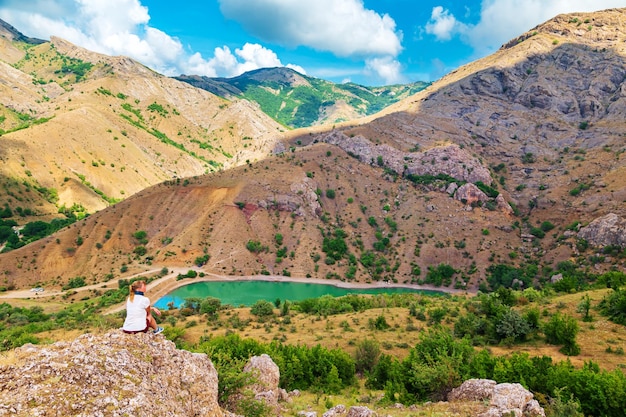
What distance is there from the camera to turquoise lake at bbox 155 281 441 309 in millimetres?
71312

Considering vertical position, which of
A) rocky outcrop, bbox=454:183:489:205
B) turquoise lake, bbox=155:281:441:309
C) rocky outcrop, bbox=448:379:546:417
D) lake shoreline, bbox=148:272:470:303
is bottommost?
turquoise lake, bbox=155:281:441:309

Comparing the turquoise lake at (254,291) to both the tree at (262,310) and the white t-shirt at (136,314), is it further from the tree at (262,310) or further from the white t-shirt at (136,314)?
the white t-shirt at (136,314)

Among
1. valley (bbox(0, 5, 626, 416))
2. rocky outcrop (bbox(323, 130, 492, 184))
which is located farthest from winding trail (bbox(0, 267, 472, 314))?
rocky outcrop (bbox(323, 130, 492, 184))

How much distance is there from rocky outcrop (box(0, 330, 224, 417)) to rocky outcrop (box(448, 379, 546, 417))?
11540mm

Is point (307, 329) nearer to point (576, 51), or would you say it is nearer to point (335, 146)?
point (335, 146)

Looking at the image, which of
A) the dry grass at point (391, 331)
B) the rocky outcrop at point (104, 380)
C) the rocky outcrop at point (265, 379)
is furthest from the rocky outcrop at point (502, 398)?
the rocky outcrop at point (104, 380)

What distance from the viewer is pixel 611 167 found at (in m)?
91.9

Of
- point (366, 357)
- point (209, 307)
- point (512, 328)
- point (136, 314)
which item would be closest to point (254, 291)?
point (209, 307)

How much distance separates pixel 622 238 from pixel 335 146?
256 ft

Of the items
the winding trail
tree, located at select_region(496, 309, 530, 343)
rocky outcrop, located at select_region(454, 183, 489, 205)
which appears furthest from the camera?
rocky outcrop, located at select_region(454, 183, 489, 205)

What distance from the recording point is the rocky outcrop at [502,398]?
14.2m

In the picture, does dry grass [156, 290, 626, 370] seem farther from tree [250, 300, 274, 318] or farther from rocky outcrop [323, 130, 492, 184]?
rocky outcrop [323, 130, 492, 184]

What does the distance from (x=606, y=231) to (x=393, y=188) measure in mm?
51770

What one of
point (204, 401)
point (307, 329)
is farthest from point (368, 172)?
point (204, 401)
